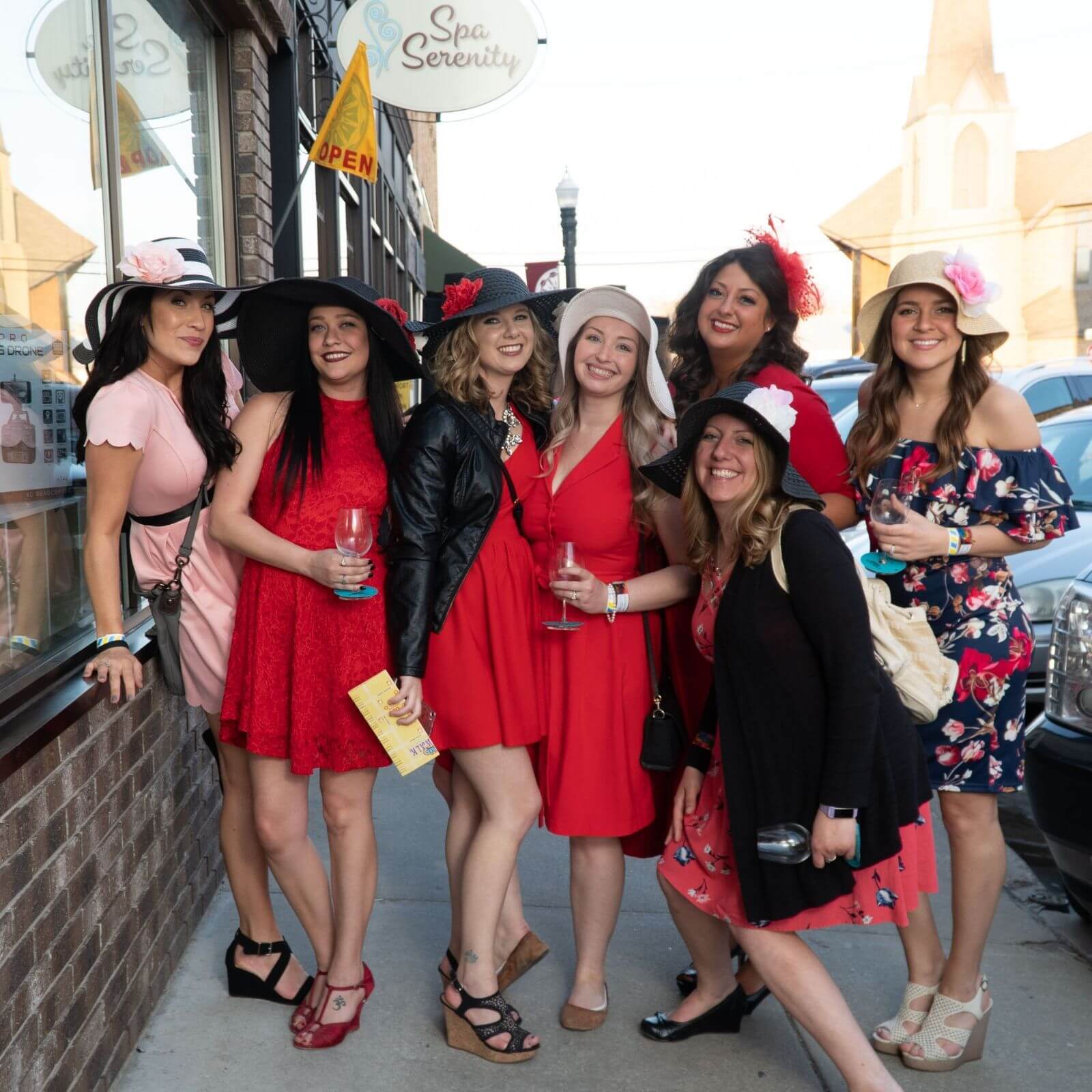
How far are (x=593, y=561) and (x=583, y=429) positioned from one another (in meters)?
0.39

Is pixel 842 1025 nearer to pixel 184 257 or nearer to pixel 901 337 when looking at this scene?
pixel 901 337

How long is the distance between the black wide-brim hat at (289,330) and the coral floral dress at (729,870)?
3.56ft

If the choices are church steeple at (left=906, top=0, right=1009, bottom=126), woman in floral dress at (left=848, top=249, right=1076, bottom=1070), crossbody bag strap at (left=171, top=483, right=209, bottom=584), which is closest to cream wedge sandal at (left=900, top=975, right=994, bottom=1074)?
woman in floral dress at (left=848, top=249, right=1076, bottom=1070)

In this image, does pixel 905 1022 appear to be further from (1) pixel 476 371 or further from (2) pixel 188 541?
(2) pixel 188 541

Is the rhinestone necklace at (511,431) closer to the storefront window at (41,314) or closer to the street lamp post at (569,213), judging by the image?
the storefront window at (41,314)

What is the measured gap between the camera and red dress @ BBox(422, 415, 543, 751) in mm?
3271

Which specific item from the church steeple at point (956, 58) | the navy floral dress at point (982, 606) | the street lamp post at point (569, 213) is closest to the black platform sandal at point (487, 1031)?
the navy floral dress at point (982, 606)

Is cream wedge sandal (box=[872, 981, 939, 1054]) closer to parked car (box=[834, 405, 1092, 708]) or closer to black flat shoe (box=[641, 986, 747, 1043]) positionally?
black flat shoe (box=[641, 986, 747, 1043])

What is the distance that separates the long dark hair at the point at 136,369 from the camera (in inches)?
125

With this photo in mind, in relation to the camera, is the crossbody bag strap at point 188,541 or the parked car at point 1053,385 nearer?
the crossbody bag strap at point 188,541

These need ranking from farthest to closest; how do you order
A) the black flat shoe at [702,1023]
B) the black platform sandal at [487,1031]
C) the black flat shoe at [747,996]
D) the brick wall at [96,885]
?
1. the black flat shoe at [747,996]
2. the black flat shoe at [702,1023]
3. the black platform sandal at [487,1031]
4. the brick wall at [96,885]

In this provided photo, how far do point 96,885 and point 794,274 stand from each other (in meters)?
2.52

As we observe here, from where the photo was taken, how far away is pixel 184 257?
3287 mm

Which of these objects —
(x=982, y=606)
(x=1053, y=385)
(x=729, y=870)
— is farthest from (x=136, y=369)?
(x=1053, y=385)
